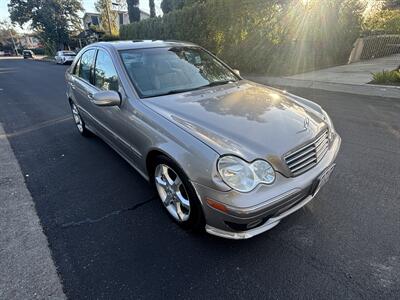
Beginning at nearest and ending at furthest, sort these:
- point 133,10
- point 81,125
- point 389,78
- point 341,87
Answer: point 81,125 → point 389,78 → point 341,87 → point 133,10

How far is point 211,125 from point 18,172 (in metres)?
3.04

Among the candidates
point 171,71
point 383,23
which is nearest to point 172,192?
point 171,71

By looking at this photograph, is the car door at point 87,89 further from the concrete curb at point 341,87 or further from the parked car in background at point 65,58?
the parked car in background at point 65,58

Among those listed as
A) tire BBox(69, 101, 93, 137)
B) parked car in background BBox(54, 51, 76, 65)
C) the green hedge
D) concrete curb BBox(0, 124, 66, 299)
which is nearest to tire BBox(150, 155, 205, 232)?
concrete curb BBox(0, 124, 66, 299)

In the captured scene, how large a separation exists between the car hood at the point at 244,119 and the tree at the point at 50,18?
49.1 m

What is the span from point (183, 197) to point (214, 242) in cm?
47

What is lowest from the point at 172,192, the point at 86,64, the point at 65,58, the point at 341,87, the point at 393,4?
the point at 65,58

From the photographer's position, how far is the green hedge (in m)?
11.0

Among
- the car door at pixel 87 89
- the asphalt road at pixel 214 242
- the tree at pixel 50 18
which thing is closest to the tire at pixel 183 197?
the asphalt road at pixel 214 242

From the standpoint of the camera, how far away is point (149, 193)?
3127 millimetres

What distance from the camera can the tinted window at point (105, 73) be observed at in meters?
3.12

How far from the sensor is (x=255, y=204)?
6.19ft

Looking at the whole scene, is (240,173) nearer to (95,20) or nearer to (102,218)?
(102,218)

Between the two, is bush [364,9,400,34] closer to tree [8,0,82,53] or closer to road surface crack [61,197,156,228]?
road surface crack [61,197,156,228]
